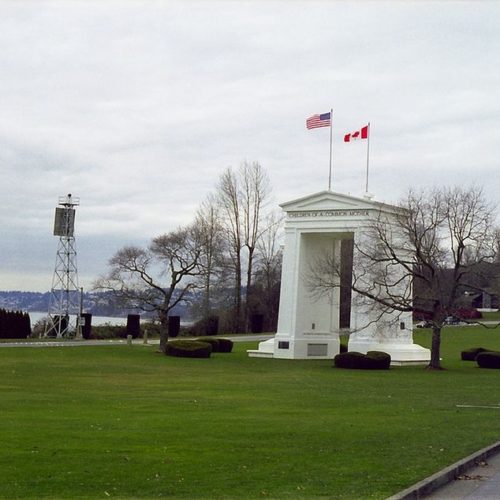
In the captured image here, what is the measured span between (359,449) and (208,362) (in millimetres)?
32241

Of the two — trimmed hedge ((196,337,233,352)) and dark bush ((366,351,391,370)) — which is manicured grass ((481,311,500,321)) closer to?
trimmed hedge ((196,337,233,352))

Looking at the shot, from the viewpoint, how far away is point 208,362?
155 feet

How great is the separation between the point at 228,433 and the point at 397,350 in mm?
35090

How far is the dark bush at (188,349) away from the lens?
1994 inches

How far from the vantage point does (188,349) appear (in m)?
50.7

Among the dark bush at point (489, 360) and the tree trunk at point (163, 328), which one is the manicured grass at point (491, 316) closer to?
the dark bush at point (489, 360)

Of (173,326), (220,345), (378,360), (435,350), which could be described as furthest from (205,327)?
(435,350)

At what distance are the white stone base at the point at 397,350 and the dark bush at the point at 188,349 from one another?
7943mm

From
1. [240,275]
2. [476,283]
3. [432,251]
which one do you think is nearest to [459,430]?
[432,251]

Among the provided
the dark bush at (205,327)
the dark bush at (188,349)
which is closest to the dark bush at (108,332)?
the dark bush at (205,327)

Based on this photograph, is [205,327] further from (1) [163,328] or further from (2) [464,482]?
(2) [464,482]

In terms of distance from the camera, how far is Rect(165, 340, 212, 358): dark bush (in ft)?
166

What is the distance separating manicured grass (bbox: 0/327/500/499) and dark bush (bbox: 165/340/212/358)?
13465 mm

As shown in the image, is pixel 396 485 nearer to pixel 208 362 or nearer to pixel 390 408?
pixel 390 408
